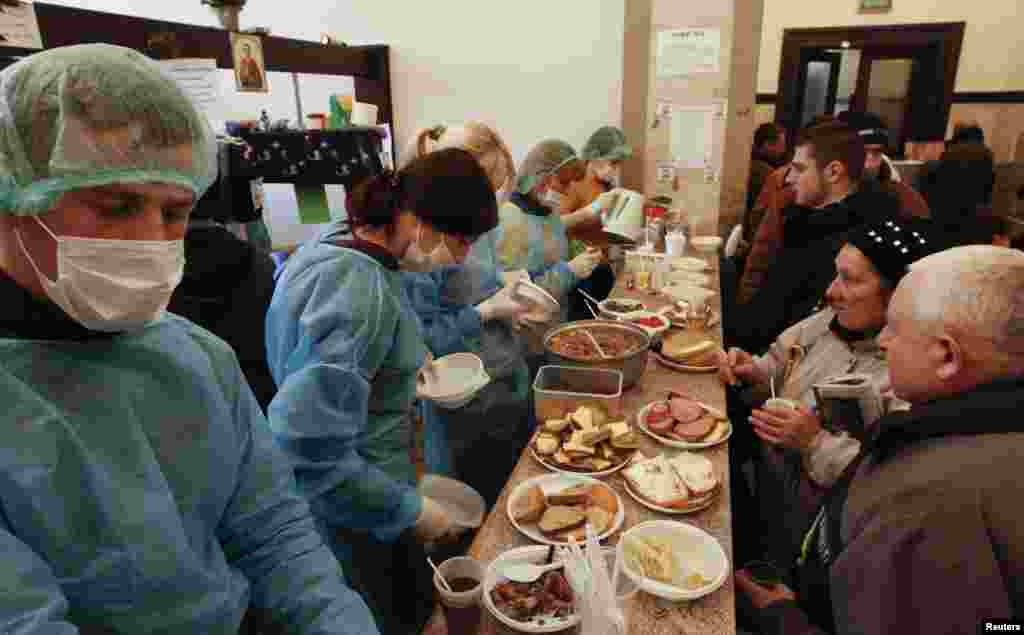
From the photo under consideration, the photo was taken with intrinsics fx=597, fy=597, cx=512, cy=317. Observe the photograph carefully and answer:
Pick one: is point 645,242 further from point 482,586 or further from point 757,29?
point 482,586

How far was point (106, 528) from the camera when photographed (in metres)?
0.80

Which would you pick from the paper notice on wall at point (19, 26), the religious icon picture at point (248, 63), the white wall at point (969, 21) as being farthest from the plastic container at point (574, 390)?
the white wall at point (969, 21)

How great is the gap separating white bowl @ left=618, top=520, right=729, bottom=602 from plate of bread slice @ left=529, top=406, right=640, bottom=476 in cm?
26

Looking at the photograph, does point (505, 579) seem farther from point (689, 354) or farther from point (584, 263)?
point (584, 263)

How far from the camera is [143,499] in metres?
0.84

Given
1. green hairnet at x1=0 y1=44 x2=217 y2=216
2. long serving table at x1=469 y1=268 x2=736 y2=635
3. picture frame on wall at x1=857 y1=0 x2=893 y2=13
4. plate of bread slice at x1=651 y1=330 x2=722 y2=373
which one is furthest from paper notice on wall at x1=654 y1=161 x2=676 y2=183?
picture frame on wall at x1=857 y1=0 x2=893 y2=13

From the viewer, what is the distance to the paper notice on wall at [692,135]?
451cm

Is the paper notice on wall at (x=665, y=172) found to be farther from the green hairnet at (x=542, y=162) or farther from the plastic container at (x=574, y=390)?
the plastic container at (x=574, y=390)

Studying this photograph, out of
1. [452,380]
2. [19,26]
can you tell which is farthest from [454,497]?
[19,26]

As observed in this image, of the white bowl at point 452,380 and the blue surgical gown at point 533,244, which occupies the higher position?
the blue surgical gown at point 533,244

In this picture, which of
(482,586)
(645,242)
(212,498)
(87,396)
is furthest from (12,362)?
(645,242)

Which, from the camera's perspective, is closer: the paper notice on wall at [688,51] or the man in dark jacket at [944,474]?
the man in dark jacket at [944,474]

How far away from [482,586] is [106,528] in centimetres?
66

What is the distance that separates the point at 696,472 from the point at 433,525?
2.35 ft
